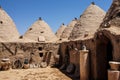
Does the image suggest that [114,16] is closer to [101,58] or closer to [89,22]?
[101,58]

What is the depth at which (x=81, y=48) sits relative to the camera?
13461 mm

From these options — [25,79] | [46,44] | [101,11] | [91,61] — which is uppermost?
[101,11]

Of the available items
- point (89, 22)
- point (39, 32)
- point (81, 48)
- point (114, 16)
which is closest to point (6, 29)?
point (39, 32)

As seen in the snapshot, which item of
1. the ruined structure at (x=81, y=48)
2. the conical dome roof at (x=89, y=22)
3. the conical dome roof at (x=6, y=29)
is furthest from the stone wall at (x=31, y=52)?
the conical dome roof at (x=89, y=22)

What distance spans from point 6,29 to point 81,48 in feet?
34.7

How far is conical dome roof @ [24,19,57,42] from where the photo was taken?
2197 centimetres

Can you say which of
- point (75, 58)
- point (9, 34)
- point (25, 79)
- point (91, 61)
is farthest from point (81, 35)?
point (9, 34)

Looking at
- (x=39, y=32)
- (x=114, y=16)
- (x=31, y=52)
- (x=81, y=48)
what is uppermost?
(x=39, y=32)

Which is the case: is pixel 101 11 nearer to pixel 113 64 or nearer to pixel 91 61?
pixel 91 61

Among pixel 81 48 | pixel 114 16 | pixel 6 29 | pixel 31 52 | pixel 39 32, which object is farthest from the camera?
pixel 39 32

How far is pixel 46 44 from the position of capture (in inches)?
765

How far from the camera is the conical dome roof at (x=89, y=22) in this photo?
16.7 m

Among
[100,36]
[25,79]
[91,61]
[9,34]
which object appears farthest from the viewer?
[9,34]

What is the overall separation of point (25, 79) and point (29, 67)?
5700mm
